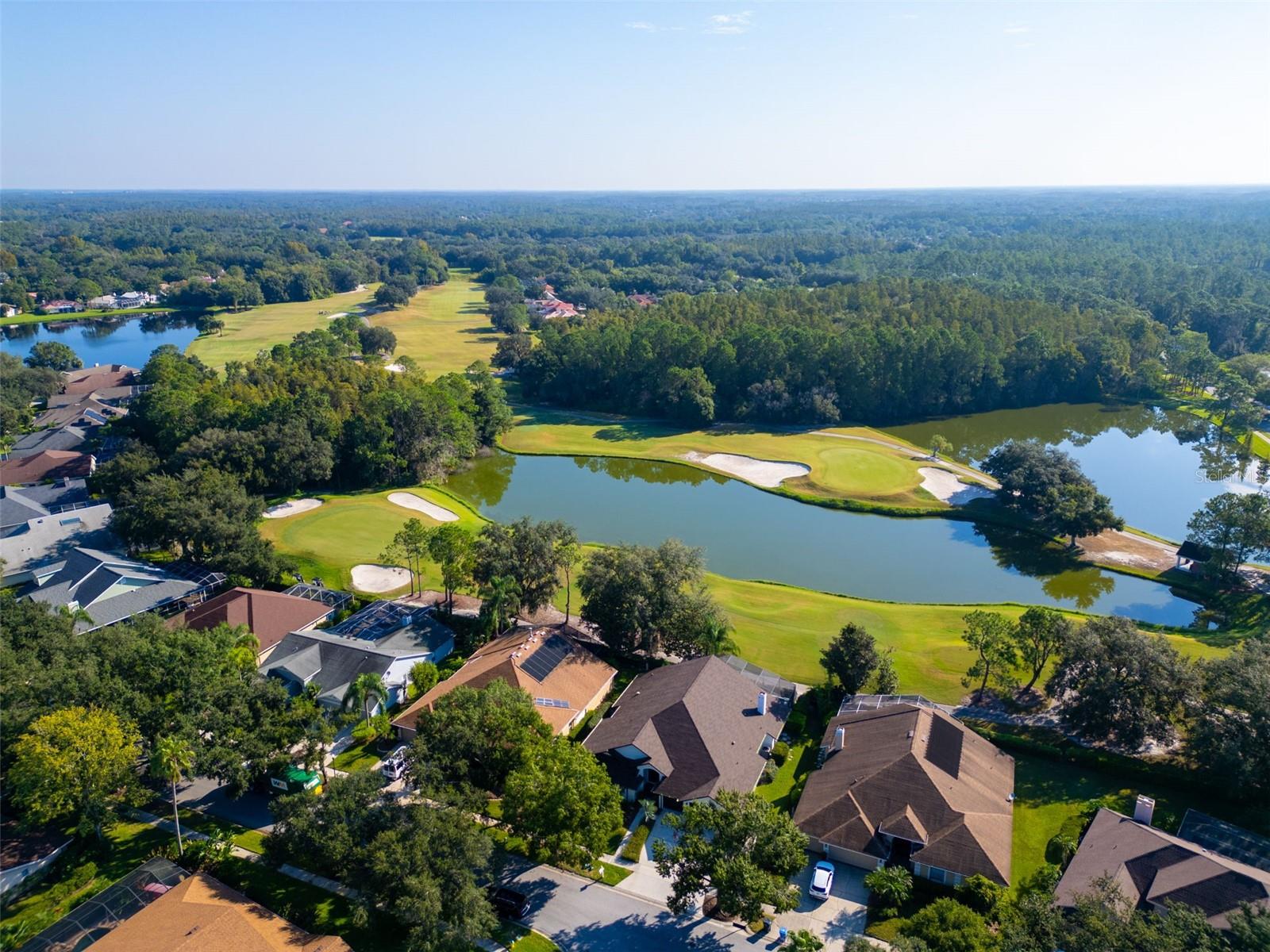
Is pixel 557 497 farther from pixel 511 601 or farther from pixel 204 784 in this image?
pixel 204 784

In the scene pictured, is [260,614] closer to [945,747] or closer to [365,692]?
[365,692]

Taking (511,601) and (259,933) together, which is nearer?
(259,933)

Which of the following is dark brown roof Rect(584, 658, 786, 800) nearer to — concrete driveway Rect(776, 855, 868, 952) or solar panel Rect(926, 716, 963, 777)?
concrete driveway Rect(776, 855, 868, 952)

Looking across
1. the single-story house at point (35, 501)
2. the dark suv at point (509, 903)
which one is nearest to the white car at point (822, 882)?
the dark suv at point (509, 903)

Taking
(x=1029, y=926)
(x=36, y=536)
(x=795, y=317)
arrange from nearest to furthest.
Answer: (x=1029, y=926) → (x=36, y=536) → (x=795, y=317)

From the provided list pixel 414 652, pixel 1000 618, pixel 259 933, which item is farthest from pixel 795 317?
pixel 259 933
